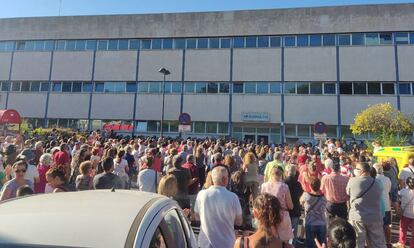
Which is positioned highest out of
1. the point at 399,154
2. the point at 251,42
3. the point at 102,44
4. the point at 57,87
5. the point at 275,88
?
the point at 102,44

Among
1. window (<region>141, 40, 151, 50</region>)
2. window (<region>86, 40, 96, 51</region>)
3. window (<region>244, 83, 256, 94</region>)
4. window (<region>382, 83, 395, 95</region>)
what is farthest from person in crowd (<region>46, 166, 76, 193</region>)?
window (<region>86, 40, 96, 51</region>)

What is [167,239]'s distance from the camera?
245cm

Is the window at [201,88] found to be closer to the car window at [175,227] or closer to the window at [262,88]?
the window at [262,88]

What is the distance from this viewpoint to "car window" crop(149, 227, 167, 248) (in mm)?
2140

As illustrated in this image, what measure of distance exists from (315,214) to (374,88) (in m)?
27.6

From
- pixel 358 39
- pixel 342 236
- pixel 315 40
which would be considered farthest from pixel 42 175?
pixel 358 39

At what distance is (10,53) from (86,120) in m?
12.5

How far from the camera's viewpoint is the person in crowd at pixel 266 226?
10.2 feet

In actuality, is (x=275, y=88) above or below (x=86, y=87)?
below

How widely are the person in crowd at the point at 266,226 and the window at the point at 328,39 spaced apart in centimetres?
3089

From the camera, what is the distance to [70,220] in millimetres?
2004

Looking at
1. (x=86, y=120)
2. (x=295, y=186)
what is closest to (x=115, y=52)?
(x=86, y=120)

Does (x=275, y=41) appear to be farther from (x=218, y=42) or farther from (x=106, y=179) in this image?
(x=106, y=179)

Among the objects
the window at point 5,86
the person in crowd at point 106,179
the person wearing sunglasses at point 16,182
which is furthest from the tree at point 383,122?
the window at point 5,86
